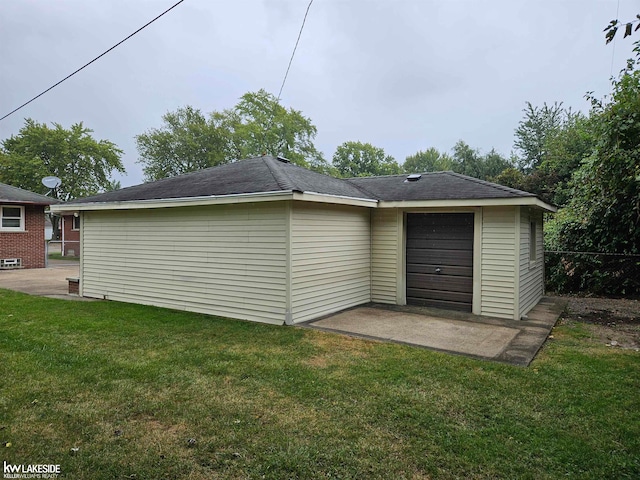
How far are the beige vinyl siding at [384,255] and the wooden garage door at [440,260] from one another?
286 millimetres

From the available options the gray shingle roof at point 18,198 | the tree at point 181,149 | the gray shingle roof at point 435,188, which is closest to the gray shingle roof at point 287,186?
the gray shingle roof at point 435,188

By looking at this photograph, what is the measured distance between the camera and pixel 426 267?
25.9ft

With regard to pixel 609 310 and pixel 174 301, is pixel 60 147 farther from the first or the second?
pixel 609 310

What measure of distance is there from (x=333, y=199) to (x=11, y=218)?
1497 cm

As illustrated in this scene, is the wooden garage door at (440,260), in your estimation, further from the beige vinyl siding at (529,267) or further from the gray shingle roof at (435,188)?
the beige vinyl siding at (529,267)

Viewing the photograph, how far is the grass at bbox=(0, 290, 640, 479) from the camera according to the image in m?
2.59

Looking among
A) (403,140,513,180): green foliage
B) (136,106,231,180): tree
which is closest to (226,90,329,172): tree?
(136,106,231,180): tree

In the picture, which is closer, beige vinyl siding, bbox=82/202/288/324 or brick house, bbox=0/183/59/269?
beige vinyl siding, bbox=82/202/288/324

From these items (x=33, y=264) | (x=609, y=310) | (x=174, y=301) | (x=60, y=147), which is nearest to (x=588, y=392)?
(x=609, y=310)

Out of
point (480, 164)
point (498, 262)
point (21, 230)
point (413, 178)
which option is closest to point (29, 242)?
point (21, 230)

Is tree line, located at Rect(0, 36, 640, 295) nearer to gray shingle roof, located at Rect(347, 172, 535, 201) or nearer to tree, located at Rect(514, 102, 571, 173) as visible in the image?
tree, located at Rect(514, 102, 571, 173)

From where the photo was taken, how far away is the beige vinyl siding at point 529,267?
23.5 ft

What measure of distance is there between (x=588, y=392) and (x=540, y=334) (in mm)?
2259

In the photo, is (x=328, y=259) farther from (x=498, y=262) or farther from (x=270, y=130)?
(x=270, y=130)
